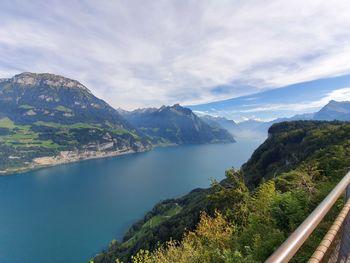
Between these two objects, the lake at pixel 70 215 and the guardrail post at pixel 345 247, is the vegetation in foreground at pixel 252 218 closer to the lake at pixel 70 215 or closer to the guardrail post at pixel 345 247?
the guardrail post at pixel 345 247

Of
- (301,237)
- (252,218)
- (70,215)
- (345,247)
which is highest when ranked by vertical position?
(301,237)

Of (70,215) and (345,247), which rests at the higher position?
(345,247)

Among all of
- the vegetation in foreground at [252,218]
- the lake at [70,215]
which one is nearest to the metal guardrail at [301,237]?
the vegetation in foreground at [252,218]

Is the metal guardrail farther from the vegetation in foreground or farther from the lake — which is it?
the lake

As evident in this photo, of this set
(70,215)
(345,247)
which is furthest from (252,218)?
(70,215)

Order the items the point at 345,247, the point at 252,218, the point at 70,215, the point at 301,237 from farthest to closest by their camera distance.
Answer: the point at 70,215 → the point at 252,218 → the point at 345,247 → the point at 301,237

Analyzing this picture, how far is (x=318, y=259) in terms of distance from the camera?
3141 millimetres

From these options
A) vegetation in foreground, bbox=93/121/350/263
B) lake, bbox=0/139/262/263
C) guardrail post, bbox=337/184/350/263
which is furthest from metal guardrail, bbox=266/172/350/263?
lake, bbox=0/139/262/263

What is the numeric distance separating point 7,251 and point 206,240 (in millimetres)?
99784

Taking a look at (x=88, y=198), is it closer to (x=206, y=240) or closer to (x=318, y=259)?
(x=206, y=240)

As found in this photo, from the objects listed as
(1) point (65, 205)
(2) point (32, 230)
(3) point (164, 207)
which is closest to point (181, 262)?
(3) point (164, 207)

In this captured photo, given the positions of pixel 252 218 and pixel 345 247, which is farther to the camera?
pixel 252 218

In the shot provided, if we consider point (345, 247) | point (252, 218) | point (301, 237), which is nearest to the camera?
point (301, 237)

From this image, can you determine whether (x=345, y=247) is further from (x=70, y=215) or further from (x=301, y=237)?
(x=70, y=215)
